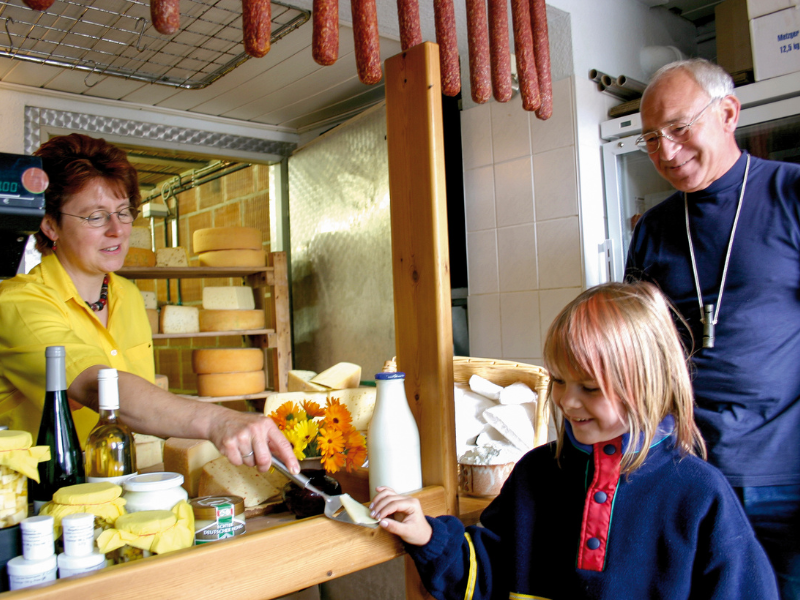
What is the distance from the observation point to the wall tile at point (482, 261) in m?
2.84

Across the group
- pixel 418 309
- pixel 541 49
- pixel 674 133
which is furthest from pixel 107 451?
pixel 541 49

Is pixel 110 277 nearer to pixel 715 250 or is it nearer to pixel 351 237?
pixel 715 250

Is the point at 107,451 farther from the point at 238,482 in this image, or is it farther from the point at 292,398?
the point at 292,398

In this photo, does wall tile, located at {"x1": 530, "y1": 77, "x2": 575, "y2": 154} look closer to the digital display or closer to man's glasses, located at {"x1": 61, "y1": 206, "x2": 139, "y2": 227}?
man's glasses, located at {"x1": 61, "y1": 206, "x2": 139, "y2": 227}

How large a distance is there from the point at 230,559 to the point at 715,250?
1024 millimetres

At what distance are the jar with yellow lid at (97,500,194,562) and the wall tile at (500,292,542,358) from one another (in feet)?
6.63

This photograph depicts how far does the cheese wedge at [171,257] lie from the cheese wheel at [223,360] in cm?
53

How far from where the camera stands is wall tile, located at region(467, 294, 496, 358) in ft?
9.27

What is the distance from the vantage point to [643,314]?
1.01 metres

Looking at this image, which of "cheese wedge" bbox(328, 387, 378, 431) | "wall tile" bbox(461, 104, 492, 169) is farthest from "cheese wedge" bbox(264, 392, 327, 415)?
"wall tile" bbox(461, 104, 492, 169)

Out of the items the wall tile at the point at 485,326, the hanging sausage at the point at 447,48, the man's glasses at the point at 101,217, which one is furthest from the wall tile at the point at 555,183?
the man's glasses at the point at 101,217

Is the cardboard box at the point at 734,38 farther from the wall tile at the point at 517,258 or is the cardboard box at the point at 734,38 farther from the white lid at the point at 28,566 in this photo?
the white lid at the point at 28,566

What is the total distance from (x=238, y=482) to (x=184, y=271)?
2.87 m

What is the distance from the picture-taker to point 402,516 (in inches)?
38.3
